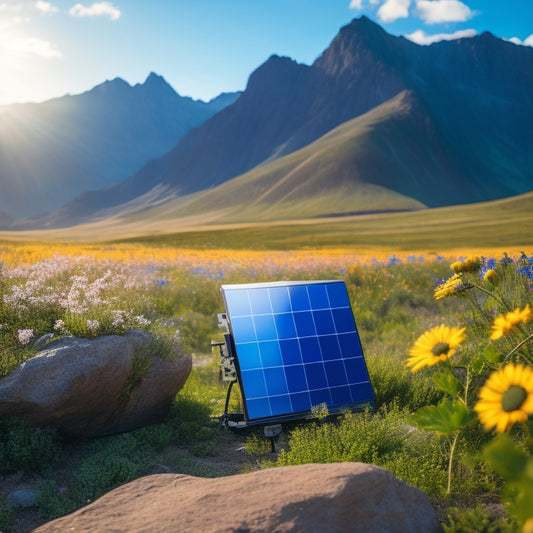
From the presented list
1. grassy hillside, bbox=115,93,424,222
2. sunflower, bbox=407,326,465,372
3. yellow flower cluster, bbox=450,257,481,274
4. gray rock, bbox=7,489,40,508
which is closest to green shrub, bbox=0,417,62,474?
gray rock, bbox=7,489,40,508

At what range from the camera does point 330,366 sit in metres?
6.93

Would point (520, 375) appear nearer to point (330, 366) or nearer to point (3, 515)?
point (330, 366)

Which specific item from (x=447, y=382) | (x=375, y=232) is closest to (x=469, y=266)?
(x=447, y=382)

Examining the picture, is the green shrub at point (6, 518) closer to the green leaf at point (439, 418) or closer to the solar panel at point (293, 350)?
the solar panel at point (293, 350)

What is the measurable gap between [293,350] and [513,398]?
167 inches

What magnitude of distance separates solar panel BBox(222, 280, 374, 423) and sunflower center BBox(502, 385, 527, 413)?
3.89 metres

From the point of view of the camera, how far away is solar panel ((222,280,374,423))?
646cm

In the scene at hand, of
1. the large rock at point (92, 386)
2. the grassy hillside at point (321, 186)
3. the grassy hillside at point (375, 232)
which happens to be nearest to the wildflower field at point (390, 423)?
the large rock at point (92, 386)

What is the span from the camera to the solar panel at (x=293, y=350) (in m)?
6.46

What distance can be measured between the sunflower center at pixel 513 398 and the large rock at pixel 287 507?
4.58 ft

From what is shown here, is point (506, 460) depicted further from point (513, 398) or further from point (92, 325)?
point (92, 325)

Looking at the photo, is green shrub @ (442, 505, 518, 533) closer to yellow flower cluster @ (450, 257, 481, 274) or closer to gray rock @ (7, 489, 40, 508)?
yellow flower cluster @ (450, 257, 481, 274)

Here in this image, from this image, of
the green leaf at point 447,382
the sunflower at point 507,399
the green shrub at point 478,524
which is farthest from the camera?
the green leaf at point 447,382

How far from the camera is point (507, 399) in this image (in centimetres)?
275
